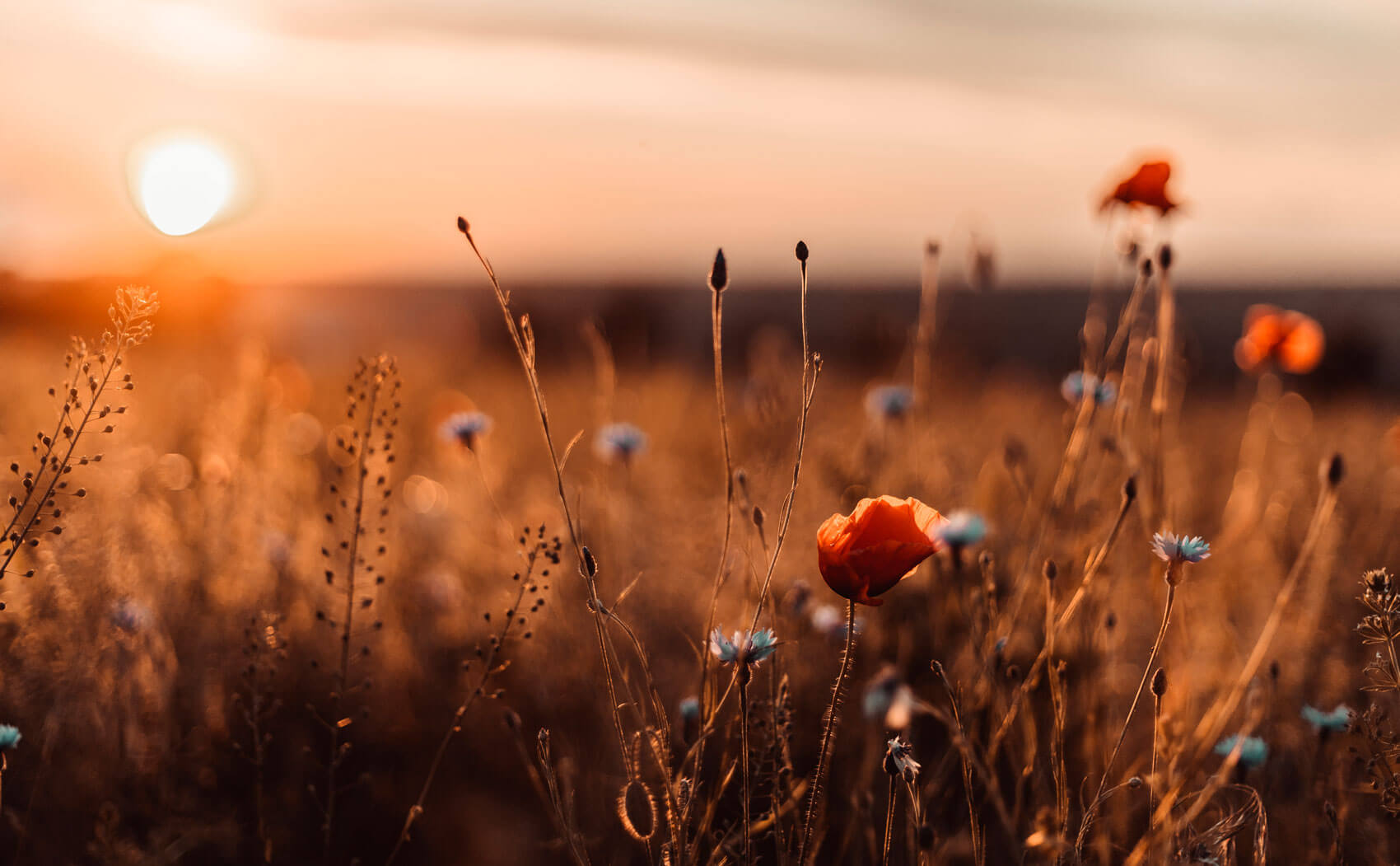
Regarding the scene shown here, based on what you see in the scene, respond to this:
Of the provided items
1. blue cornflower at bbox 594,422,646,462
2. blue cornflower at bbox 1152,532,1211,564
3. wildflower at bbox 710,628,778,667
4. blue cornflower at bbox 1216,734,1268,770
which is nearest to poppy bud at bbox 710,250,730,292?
wildflower at bbox 710,628,778,667

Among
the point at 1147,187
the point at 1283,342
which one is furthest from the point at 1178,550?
the point at 1283,342

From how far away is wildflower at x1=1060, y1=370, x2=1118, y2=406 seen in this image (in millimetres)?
1897

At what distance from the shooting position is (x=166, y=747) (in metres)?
1.96

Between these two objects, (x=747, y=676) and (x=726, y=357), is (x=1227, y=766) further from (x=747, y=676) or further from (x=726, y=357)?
(x=726, y=357)

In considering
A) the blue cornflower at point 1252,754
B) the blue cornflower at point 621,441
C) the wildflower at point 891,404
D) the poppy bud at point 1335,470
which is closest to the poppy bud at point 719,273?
the poppy bud at point 1335,470

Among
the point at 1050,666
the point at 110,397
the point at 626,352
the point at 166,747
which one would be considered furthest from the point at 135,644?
the point at 626,352

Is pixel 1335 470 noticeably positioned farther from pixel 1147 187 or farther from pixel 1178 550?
pixel 1147 187

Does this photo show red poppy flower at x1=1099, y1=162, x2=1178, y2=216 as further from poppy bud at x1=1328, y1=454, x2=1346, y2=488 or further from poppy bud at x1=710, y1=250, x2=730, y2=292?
poppy bud at x1=710, y1=250, x2=730, y2=292

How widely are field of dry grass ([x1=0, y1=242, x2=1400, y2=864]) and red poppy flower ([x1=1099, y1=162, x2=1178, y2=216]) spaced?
0.75ft

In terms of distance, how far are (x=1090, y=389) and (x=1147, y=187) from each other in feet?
1.96

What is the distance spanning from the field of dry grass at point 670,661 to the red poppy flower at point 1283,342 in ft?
0.51

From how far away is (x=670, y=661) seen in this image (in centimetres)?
262

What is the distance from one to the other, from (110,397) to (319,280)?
85314mm

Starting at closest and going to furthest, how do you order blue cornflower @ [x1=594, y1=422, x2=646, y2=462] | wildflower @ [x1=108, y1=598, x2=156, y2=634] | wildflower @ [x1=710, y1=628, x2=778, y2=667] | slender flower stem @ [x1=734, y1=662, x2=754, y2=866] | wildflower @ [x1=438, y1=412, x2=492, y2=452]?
slender flower stem @ [x1=734, y1=662, x2=754, y2=866]
wildflower @ [x1=710, y1=628, x2=778, y2=667]
wildflower @ [x1=108, y1=598, x2=156, y2=634]
wildflower @ [x1=438, y1=412, x2=492, y2=452]
blue cornflower @ [x1=594, y1=422, x2=646, y2=462]
